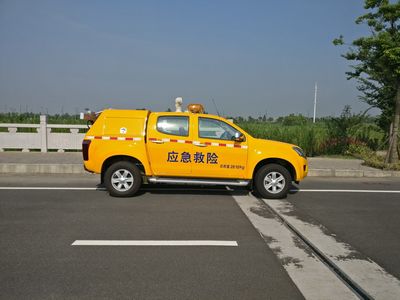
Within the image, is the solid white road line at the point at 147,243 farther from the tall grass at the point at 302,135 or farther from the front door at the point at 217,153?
the tall grass at the point at 302,135

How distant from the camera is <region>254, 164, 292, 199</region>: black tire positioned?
714 cm

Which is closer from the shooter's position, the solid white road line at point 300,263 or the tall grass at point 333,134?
the solid white road line at point 300,263

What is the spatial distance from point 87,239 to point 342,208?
4.69 m

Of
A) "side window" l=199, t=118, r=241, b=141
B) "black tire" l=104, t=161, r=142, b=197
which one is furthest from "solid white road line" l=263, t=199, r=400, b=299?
"black tire" l=104, t=161, r=142, b=197

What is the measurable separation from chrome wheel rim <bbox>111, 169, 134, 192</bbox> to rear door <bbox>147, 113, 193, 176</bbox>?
528 mm

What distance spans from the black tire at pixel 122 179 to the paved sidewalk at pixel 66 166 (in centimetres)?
349

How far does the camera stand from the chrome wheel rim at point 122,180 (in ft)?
23.1

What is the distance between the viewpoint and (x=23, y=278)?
137 inches

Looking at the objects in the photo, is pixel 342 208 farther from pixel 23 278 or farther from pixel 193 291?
pixel 23 278

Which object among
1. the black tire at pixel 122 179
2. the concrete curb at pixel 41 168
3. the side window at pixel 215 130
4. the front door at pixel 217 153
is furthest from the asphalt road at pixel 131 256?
the concrete curb at pixel 41 168

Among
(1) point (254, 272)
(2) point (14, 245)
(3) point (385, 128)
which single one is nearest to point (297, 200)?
(1) point (254, 272)

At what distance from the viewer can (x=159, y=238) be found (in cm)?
470

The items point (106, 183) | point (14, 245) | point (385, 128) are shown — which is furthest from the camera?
point (385, 128)

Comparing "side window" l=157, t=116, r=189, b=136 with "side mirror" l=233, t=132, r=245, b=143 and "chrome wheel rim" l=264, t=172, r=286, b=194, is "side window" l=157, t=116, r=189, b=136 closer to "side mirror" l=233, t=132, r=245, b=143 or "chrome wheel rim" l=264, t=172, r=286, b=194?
"side mirror" l=233, t=132, r=245, b=143
